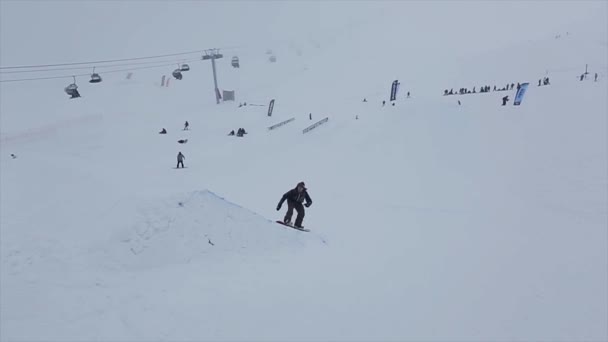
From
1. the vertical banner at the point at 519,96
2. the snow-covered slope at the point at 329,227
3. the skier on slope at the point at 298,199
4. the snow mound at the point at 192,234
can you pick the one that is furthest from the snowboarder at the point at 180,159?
the vertical banner at the point at 519,96

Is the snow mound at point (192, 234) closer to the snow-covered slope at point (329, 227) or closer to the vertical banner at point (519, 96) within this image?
the snow-covered slope at point (329, 227)

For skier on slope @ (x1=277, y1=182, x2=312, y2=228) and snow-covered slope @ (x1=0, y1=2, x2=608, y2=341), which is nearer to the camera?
snow-covered slope @ (x1=0, y1=2, x2=608, y2=341)

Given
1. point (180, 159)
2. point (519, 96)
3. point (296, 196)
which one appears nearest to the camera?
point (296, 196)

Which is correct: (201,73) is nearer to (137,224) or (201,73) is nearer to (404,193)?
(404,193)

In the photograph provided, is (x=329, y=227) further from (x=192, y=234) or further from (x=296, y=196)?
(x=192, y=234)

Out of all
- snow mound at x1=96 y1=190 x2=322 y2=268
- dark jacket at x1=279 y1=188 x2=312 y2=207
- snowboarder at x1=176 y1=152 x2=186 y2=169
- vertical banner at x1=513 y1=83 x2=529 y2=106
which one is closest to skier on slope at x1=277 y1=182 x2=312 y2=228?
dark jacket at x1=279 y1=188 x2=312 y2=207

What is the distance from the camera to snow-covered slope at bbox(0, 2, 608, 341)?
6621 mm

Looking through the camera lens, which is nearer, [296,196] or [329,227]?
[296,196]

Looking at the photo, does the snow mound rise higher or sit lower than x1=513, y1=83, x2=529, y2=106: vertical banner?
lower

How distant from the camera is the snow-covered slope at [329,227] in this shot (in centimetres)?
662

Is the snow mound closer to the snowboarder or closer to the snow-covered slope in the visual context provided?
the snow-covered slope

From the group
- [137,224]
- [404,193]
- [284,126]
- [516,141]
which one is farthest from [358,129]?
[137,224]

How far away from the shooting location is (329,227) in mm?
12750

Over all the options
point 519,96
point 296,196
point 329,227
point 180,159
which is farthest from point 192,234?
point 519,96
